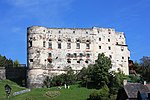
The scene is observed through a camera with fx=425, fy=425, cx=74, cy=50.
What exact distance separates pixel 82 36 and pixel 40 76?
54.5 ft

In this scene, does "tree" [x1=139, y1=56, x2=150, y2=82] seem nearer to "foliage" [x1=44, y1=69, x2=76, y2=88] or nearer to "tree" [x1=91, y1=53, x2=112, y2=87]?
"tree" [x1=91, y1=53, x2=112, y2=87]

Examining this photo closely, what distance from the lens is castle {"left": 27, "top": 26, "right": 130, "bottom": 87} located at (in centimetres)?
11494

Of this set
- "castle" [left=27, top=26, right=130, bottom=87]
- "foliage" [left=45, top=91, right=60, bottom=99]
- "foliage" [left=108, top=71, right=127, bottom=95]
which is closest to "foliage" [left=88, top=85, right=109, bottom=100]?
"foliage" [left=108, top=71, right=127, bottom=95]

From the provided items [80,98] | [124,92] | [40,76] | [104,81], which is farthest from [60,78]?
[124,92]

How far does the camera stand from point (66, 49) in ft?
387

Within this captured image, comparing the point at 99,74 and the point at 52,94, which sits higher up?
the point at 99,74

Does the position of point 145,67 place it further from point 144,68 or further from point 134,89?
point 134,89

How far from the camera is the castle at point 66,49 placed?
11494 cm

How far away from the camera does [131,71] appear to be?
122 meters

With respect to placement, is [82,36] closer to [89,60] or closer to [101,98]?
[89,60]

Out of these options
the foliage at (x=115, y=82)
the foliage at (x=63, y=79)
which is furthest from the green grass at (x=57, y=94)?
the foliage at (x=63, y=79)

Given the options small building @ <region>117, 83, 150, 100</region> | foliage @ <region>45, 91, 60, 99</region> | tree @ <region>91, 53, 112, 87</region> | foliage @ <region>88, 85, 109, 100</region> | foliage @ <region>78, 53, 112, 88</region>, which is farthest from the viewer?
foliage @ <region>78, 53, 112, 88</region>

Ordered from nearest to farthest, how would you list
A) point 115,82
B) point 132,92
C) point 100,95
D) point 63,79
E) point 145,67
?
point 132,92, point 100,95, point 115,82, point 63,79, point 145,67

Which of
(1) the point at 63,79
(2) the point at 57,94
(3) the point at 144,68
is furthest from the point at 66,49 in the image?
(2) the point at 57,94
